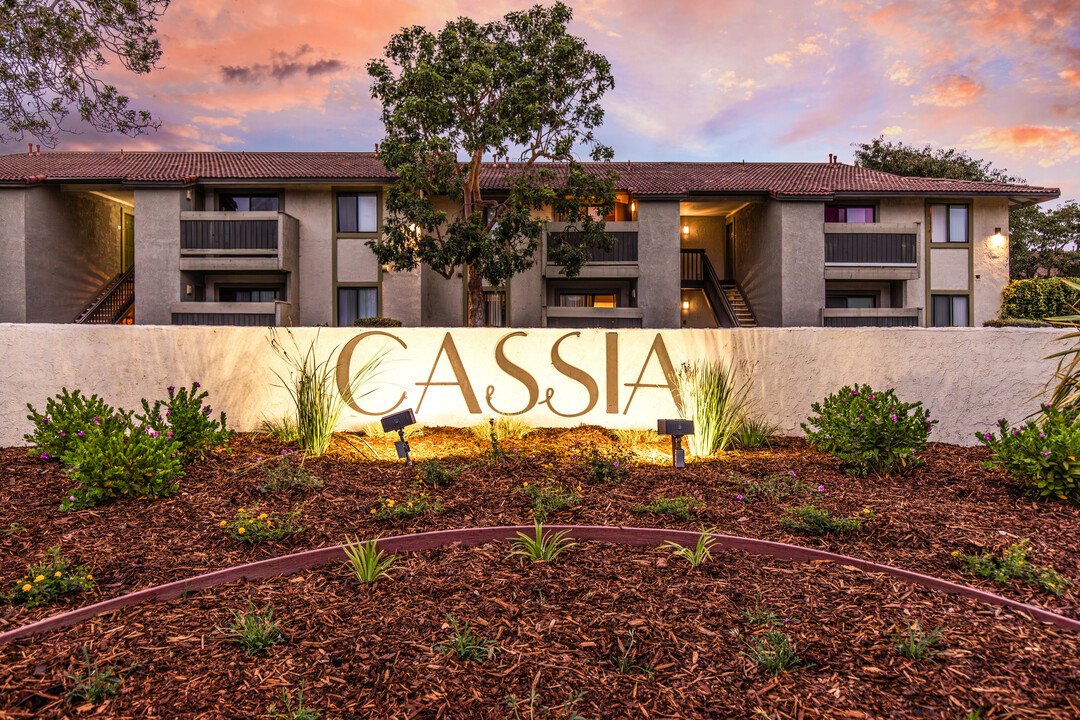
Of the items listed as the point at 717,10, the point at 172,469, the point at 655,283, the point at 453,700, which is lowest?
the point at 453,700

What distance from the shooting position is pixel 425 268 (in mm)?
16984

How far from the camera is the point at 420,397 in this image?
6363 millimetres

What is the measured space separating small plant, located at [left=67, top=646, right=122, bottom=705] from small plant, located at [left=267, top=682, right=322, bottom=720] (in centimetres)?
59

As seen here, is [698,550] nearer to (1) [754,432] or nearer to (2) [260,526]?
(2) [260,526]

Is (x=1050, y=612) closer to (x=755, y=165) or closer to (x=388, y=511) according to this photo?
(x=388, y=511)

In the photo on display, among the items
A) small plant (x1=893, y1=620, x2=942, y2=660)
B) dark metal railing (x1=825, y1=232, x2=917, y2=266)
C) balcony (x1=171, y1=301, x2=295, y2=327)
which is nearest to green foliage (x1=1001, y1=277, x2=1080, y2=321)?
dark metal railing (x1=825, y1=232, x2=917, y2=266)

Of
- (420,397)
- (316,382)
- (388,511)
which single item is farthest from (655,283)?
(388,511)

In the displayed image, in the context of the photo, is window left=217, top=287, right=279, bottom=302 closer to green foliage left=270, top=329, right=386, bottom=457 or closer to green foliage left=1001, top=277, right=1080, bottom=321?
green foliage left=270, top=329, right=386, bottom=457

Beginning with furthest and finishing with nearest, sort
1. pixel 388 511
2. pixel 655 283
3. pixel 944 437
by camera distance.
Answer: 1. pixel 655 283
2. pixel 944 437
3. pixel 388 511

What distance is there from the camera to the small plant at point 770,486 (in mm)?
3818

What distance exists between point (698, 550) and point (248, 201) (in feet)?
63.0

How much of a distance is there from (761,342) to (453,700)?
5361 mm

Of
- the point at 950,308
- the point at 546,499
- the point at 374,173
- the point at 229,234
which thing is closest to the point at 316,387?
the point at 546,499

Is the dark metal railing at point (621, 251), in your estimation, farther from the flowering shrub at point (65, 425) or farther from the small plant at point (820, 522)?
the small plant at point (820, 522)
